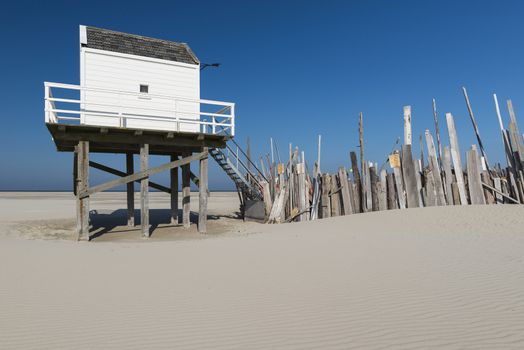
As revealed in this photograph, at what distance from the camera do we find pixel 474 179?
41.1 ft

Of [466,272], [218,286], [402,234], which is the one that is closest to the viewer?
[218,286]

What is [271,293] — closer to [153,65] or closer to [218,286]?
[218,286]

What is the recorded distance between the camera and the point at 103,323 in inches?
158

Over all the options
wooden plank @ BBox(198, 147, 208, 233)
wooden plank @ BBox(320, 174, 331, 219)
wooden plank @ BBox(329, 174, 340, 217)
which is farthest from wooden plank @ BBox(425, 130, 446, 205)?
wooden plank @ BBox(198, 147, 208, 233)

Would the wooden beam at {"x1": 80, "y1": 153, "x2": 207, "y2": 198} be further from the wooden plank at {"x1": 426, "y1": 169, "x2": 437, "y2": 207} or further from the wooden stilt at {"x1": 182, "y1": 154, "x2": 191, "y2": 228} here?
the wooden plank at {"x1": 426, "y1": 169, "x2": 437, "y2": 207}

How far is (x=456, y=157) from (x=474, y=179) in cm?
94

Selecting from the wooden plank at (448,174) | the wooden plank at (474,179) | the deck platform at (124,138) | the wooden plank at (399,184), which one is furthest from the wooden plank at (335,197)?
the wooden plank at (474,179)

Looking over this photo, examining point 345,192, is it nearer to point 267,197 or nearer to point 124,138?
point 267,197

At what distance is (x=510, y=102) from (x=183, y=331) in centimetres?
1402

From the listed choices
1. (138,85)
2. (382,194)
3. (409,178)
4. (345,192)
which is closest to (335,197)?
(345,192)

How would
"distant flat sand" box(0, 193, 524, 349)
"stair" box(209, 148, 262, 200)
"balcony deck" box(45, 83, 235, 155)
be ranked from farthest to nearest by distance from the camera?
"stair" box(209, 148, 262, 200), "balcony deck" box(45, 83, 235, 155), "distant flat sand" box(0, 193, 524, 349)

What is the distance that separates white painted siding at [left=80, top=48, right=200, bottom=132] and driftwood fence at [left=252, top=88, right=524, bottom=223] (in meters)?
5.62

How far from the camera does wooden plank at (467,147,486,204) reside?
40.8 feet

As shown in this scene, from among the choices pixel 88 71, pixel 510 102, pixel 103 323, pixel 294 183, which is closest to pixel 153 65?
pixel 88 71
